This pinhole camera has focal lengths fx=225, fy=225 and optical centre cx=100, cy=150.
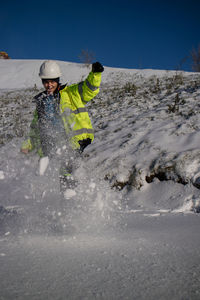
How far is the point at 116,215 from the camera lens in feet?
8.79

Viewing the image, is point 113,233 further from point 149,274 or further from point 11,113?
point 11,113

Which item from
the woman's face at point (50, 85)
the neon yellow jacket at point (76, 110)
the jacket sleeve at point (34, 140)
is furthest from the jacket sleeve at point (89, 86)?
the jacket sleeve at point (34, 140)

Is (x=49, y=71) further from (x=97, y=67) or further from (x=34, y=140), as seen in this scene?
(x=34, y=140)

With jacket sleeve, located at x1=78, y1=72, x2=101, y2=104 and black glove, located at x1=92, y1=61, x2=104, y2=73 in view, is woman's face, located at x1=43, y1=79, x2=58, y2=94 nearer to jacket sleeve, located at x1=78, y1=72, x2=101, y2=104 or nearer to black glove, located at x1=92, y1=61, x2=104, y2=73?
jacket sleeve, located at x1=78, y1=72, x2=101, y2=104

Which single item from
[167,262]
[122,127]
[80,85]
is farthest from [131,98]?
[167,262]

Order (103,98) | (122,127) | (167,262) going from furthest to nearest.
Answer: (103,98)
(122,127)
(167,262)

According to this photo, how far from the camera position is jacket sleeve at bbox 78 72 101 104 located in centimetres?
269

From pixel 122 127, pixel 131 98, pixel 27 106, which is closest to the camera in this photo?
pixel 122 127

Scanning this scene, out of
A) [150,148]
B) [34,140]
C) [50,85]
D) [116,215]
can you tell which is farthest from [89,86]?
[150,148]

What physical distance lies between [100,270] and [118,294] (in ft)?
0.86

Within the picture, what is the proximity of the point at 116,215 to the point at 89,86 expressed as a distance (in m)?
1.60

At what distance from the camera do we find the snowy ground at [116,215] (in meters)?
1.12

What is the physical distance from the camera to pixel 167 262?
1.32m

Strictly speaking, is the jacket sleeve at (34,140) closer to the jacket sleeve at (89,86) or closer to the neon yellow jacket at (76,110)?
the neon yellow jacket at (76,110)
